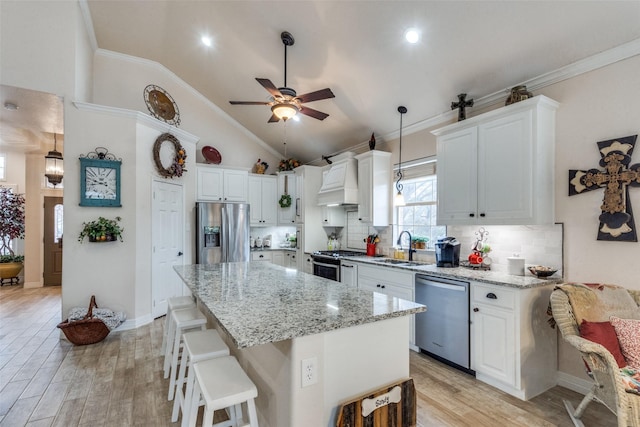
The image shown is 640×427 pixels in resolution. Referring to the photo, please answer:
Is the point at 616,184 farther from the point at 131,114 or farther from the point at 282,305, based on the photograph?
the point at 131,114

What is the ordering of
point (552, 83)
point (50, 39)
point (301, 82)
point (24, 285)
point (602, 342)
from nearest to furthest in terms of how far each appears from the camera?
point (602, 342) → point (552, 83) → point (50, 39) → point (301, 82) → point (24, 285)

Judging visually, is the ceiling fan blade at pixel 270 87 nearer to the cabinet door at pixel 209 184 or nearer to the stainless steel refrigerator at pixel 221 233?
the stainless steel refrigerator at pixel 221 233

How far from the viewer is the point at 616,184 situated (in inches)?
94.2

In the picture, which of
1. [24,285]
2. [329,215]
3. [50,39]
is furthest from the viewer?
[24,285]

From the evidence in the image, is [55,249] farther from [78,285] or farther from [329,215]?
[329,215]

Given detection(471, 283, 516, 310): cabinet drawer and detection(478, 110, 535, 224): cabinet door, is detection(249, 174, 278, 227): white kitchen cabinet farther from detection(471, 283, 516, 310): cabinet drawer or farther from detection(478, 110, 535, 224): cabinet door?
detection(471, 283, 516, 310): cabinet drawer

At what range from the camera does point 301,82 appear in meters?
4.26

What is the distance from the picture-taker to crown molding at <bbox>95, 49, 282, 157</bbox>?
4.77 metres

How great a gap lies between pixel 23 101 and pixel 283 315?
4542 millimetres

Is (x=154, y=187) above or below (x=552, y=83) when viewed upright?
below

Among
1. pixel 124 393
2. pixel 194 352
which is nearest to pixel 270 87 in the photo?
pixel 194 352

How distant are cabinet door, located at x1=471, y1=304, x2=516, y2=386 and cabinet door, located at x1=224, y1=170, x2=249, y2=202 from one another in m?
4.43

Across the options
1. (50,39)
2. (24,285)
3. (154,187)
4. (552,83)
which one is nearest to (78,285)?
(154,187)

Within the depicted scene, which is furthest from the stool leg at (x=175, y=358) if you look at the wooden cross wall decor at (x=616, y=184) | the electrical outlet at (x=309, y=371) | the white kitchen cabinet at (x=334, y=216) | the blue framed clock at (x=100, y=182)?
the white kitchen cabinet at (x=334, y=216)
